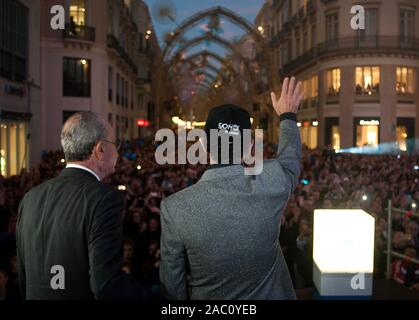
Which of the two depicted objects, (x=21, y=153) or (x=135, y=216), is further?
(x=21, y=153)

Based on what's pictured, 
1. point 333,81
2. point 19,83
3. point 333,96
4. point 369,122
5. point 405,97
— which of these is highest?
point 333,81

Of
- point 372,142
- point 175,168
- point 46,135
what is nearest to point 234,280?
point 175,168

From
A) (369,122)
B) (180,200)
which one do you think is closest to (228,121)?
(180,200)

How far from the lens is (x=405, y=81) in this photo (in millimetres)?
38812

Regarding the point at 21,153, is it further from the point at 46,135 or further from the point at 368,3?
the point at 368,3

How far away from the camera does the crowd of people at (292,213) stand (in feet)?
24.2

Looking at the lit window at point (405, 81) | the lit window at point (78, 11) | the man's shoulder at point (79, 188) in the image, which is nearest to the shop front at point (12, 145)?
the lit window at point (78, 11)

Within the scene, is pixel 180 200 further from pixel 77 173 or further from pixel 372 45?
pixel 372 45

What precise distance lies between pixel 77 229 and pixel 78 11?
1239 inches

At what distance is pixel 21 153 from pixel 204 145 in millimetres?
20816

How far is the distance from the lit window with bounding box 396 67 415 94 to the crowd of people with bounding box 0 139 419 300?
20423 mm

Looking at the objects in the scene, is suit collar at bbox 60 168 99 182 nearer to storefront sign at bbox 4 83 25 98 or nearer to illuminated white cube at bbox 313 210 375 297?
illuminated white cube at bbox 313 210 375 297

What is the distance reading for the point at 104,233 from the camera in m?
2.54

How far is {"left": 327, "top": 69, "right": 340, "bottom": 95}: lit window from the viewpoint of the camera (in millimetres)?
39787
